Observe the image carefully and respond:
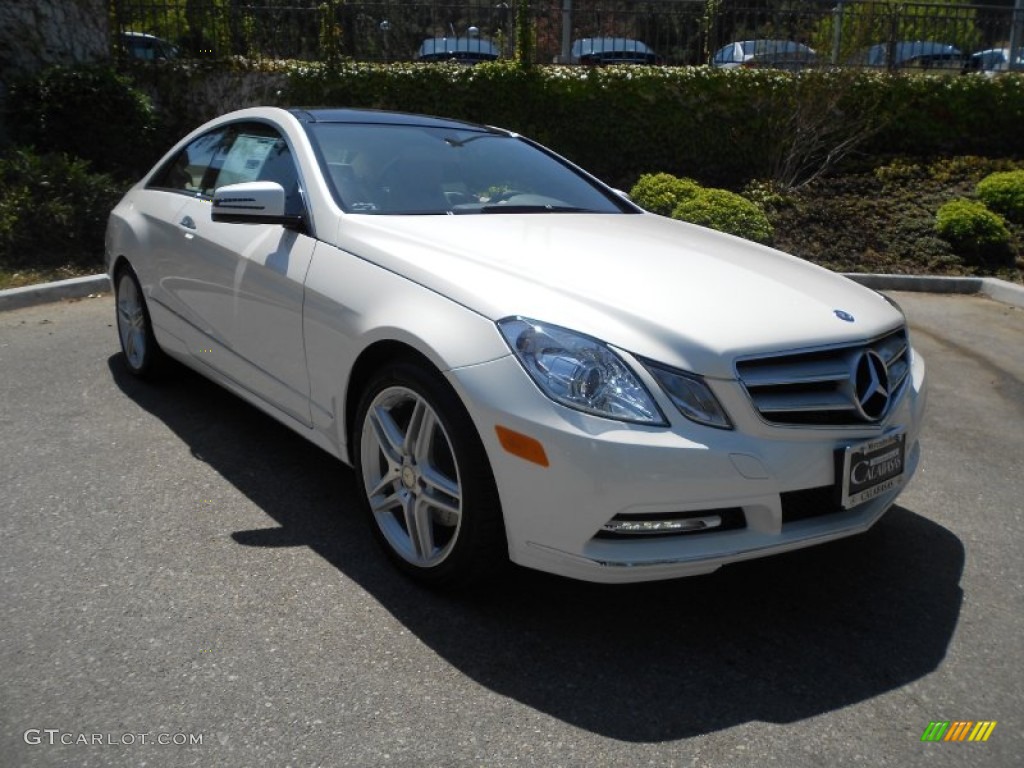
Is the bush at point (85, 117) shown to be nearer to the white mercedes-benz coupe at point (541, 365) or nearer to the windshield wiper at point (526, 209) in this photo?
the white mercedes-benz coupe at point (541, 365)

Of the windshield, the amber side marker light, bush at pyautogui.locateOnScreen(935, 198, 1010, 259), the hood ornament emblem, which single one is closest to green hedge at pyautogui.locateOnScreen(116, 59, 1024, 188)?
bush at pyautogui.locateOnScreen(935, 198, 1010, 259)

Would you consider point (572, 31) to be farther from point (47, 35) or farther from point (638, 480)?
point (638, 480)

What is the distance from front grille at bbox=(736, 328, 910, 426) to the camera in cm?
305

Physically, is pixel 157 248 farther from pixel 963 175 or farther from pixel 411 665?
pixel 963 175

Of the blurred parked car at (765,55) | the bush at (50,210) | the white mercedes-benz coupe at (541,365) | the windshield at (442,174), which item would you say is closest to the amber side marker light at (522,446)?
the white mercedes-benz coupe at (541,365)

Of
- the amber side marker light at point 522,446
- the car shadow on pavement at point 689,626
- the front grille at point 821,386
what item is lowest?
the car shadow on pavement at point 689,626

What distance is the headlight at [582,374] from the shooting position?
2.93 metres

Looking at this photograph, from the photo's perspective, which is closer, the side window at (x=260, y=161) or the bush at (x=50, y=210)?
the side window at (x=260, y=161)

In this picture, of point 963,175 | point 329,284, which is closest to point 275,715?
point 329,284

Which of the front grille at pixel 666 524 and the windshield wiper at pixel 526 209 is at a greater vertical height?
the windshield wiper at pixel 526 209

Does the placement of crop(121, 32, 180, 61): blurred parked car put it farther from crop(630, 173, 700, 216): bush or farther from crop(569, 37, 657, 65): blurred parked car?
crop(630, 173, 700, 216): bush

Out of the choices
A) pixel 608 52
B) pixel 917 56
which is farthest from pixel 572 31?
pixel 917 56

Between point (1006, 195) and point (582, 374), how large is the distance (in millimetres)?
9382

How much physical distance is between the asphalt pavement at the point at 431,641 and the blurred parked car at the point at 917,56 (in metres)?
10.1
